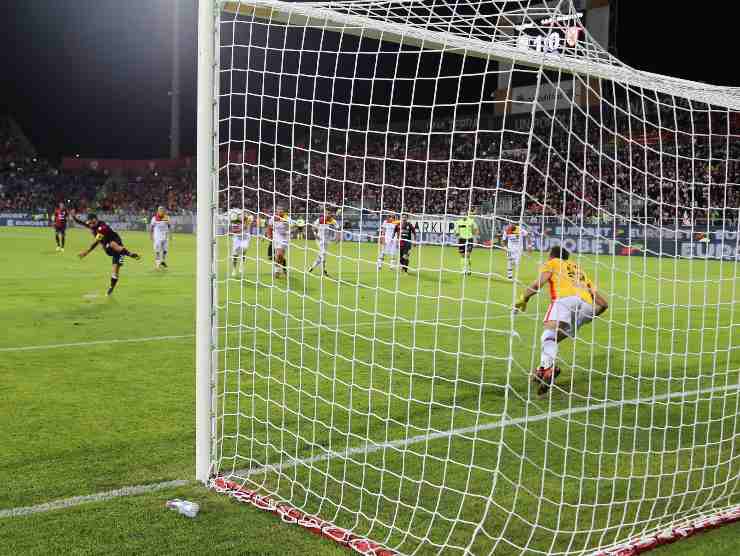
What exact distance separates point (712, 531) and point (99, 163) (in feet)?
201

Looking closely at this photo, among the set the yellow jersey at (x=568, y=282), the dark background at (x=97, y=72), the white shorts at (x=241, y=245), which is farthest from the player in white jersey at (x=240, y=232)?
the dark background at (x=97, y=72)

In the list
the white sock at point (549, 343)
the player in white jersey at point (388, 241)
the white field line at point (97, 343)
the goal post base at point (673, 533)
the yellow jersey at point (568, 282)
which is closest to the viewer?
the goal post base at point (673, 533)

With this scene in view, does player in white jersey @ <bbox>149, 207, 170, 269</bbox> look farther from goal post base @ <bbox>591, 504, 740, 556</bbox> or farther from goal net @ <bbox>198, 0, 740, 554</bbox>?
goal post base @ <bbox>591, 504, 740, 556</bbox>

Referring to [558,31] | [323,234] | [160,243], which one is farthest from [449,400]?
[160,243]

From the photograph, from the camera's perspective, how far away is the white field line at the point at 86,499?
4.07m

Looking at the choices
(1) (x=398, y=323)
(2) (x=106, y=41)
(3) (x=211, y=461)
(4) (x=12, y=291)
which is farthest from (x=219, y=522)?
(2) (x=106, y=41)

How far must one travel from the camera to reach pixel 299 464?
501 cm

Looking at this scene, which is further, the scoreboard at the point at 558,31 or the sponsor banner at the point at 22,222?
the sponsor banner at the point at 22,222

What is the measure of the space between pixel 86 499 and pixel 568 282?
181 inches

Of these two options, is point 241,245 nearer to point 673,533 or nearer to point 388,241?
point 673,533

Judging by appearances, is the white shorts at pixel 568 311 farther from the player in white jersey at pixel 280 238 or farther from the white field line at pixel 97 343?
the white field line at pixel 97 343

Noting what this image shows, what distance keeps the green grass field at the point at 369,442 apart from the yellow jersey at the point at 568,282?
34 centimetres

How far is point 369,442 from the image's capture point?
215 inches

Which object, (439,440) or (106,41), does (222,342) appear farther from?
(106,41)
